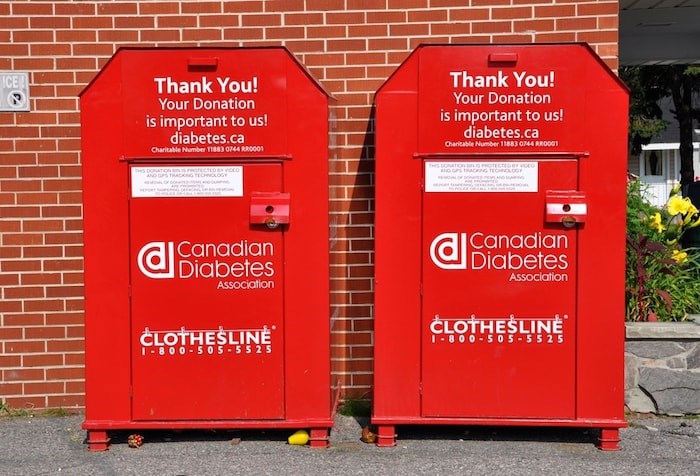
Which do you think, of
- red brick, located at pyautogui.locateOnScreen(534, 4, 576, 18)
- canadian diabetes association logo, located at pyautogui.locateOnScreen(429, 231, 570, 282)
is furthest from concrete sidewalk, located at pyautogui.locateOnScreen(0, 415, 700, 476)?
red brick, located at pyautogui.locateOnScreen(534, 4, 576, 18)

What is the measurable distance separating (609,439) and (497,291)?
1012 millimetres

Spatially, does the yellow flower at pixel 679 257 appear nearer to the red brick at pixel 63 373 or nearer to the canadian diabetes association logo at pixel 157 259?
the canadian diabetes association logo at pixel 157 259

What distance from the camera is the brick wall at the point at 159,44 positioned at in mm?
4961

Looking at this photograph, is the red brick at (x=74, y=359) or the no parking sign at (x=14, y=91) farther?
the red brick at (x=74, y=359)

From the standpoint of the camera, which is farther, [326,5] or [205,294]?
[326,5]

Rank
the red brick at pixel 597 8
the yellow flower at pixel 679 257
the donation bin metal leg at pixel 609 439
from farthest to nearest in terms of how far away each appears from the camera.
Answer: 1. the yellow flower at pixel 679 257
2. the red brick at pixel 597 8
3. the donation bin metal leg at pixel 609 439

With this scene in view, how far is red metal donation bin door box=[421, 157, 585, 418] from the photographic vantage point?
4.19 meters

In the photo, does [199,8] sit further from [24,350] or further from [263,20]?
[24,350]

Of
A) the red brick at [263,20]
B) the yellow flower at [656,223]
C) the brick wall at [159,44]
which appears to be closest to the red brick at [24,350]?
the brick wall at [159,44]

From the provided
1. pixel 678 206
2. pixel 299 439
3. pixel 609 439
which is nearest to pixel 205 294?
pixel 299 439

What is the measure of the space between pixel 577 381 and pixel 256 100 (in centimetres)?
221

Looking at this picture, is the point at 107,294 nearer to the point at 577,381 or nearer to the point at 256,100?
the point at 256,100

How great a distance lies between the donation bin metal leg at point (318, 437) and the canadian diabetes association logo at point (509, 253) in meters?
1.09

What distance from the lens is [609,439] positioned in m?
4.34
